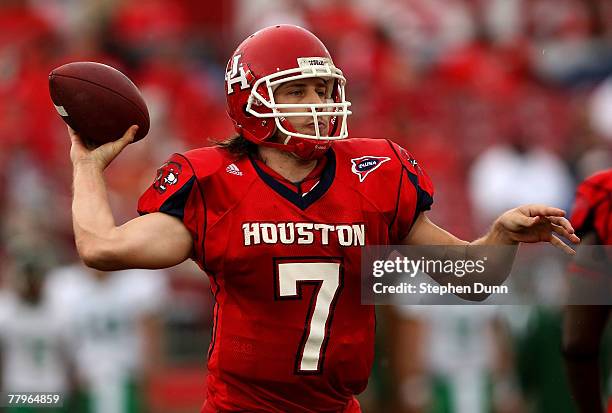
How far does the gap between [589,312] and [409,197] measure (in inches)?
36.1

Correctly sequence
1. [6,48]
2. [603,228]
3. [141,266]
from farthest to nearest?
1. [6,48]
2. [603,228]
3. [141,266]

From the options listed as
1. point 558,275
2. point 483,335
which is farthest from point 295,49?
point 483,335

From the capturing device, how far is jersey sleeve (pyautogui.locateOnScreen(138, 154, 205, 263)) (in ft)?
13.5

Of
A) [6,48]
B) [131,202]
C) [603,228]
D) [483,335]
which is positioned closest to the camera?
[603,228]

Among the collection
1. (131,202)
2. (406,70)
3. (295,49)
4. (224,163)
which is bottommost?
(224,163)

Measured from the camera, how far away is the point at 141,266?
408 centimetres

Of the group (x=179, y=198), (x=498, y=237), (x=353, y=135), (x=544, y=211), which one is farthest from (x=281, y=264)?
(x=353, y=135)

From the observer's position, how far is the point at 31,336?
7633 millimetres

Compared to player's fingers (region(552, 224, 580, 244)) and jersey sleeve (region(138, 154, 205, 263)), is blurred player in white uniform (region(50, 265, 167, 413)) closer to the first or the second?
jersey sleeve (region(138, 154, 205, 263))

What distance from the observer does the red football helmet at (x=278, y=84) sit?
419cm

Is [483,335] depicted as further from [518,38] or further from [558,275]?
[518,38]

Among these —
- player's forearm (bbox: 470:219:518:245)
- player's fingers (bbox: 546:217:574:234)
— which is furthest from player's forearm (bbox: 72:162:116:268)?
player's fingers (bbox: 546:217:574:234)

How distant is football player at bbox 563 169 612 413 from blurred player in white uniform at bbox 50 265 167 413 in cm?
341

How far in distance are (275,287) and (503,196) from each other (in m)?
5.78
